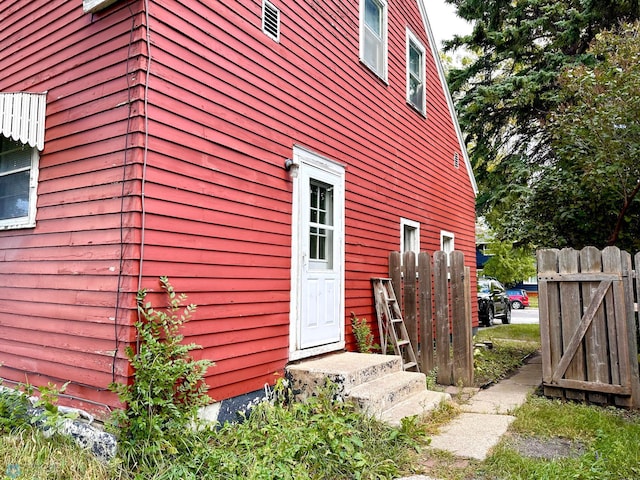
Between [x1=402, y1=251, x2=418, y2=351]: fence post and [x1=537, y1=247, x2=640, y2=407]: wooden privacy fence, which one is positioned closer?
[x1=537, y1=247, x2=640, y2=407]: wooden privacy fence

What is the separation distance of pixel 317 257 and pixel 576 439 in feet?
10.4

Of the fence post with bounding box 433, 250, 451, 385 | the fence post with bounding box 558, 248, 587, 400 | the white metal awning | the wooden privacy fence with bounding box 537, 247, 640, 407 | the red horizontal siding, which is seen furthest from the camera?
the fence post with bounding box 433, 250, 451, 385

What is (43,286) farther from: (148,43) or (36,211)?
(148,43)

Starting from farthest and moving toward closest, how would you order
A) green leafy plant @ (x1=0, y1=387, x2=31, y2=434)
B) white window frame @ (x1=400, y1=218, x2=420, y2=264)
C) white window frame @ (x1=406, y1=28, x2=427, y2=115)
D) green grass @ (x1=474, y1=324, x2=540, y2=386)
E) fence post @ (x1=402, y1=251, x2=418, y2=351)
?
white window frame @ (x1=406, y1=28, x2=427, y2=115) → white window frame @ (x1=400, y1=218, x2=420, y2=264) → green grass @ (x1=474, y1=324, x2=540, y2=386) → fence post @ (x1=402, y1=251, x2=418, y2=351) → green leafy plant @ (x1=0, y1=387, x2=31, y2=434)

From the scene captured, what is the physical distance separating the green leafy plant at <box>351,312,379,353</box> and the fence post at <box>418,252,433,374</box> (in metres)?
→ 0.76

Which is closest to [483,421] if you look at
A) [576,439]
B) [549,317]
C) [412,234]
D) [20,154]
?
[576,439]

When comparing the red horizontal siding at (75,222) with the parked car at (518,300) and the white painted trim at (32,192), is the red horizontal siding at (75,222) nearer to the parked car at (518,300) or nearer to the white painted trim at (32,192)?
the white painted trim at (32,192)

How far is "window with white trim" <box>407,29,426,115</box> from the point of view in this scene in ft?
28.4

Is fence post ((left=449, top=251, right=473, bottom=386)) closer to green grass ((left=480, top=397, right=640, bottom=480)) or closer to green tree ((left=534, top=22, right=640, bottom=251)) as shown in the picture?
green grass ((left=480, top=397, right=640, bottom=480))

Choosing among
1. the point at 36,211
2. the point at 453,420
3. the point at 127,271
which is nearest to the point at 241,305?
the point at 127,271

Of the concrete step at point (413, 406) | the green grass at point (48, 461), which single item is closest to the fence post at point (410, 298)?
Result: the concrete step at point (413, 406)

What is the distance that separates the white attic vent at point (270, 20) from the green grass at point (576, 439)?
4510 mm

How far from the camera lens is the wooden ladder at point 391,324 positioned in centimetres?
636

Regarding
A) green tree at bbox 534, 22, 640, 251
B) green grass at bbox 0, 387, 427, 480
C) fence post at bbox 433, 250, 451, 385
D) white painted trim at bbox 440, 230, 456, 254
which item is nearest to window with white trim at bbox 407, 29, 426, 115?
green tree at bbox 534, 22, 640, 251
